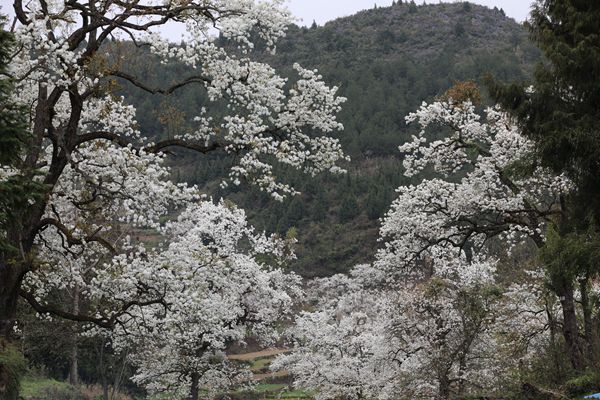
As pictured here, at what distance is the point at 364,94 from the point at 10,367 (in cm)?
11297

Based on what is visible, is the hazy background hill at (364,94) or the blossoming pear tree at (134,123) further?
the hazy background hill at (364,94)

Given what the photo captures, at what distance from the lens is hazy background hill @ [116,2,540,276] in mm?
84000

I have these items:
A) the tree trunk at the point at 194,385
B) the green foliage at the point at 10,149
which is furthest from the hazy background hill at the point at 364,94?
the tree trunk at the point at 194,385

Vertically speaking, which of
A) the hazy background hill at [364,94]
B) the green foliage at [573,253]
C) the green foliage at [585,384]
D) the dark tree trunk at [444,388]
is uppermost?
the hazy background hill at [364,94]

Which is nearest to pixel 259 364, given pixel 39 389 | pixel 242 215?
pixel 39 389

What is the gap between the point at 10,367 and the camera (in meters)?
9.84

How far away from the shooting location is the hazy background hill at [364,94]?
84000mm

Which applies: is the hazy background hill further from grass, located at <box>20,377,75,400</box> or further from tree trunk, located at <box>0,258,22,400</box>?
grass, located at <box>20,377,75,400</box>

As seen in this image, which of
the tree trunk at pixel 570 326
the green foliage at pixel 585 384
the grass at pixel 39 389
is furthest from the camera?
the grass at pixel 39 389

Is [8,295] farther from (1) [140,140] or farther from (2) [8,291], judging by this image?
(1) [140,140]

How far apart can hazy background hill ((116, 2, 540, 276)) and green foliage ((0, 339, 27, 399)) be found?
12.8ft

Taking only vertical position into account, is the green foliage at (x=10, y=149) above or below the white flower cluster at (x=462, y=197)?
below

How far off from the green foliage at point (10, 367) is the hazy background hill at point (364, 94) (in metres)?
3.91

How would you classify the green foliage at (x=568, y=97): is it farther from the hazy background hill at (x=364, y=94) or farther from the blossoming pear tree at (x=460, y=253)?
the hazy background hill at (x=364, y=94)
